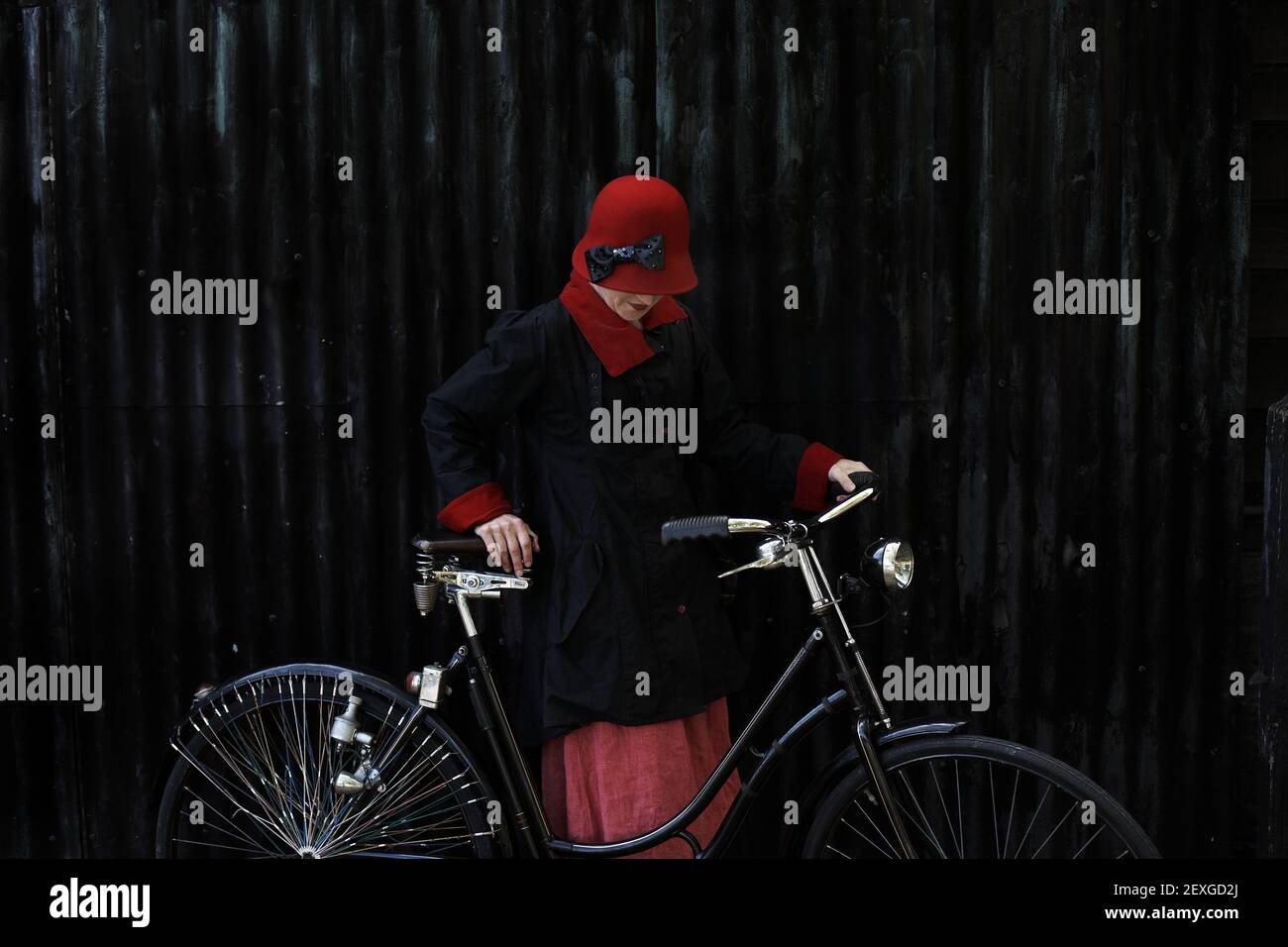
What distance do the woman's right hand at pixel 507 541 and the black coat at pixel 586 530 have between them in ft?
0.40

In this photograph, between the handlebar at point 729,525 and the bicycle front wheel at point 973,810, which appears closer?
the bicycle front wheel at point 973,810

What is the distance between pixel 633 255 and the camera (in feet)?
10.8

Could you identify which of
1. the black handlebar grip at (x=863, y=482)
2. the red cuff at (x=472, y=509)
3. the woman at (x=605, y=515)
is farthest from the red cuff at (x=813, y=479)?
the red cuff at (x=472, y=509)

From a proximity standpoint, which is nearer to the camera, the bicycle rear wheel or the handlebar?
the handlebar

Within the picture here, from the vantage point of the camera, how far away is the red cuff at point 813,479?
351cm

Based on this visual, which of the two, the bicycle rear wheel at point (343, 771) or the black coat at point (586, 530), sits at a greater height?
the black coat at point (586, 530)

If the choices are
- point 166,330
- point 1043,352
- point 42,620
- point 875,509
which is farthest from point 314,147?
point 1043,352

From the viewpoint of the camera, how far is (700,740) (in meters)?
3.59

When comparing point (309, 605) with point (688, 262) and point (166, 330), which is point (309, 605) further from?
point (688, 262)

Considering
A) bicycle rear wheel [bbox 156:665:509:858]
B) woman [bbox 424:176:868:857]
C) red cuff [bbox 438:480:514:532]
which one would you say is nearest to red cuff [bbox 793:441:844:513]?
woman [bbox 424:176:868:857]

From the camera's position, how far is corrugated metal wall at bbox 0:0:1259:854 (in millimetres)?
3990

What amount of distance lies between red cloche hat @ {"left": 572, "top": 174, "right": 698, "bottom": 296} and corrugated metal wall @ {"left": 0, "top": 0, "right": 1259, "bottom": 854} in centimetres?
70

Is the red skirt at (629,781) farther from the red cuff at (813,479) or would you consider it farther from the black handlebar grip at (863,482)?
the black handlebar grip at (863,482)

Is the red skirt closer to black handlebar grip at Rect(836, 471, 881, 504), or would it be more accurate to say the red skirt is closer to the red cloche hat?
black handlebar grip at Rect(836, 471, 881, 504)
